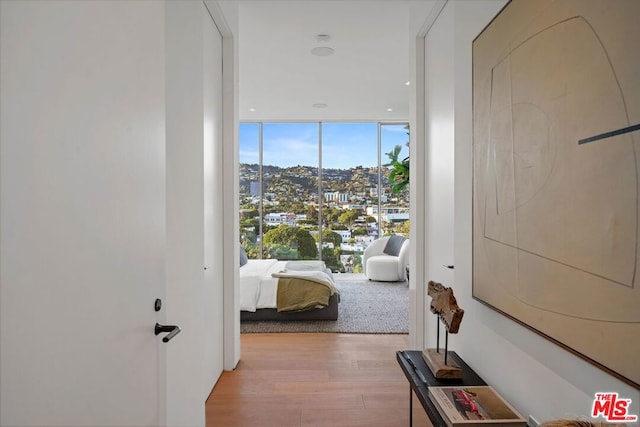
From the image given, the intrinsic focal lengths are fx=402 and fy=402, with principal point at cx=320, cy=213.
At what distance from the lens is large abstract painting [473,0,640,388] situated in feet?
2.81

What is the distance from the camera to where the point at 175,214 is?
1777 mm

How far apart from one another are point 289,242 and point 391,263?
1.95 metres

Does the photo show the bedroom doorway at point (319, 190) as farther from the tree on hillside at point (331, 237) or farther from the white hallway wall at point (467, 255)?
the white hallway wall at point (467, 255)

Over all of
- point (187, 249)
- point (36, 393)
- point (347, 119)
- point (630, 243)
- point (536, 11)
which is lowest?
point (36, 393)

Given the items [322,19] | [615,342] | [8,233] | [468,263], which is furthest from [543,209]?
[322,19]

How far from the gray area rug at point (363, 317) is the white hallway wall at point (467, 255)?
129 cm

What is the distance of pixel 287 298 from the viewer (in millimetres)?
4203

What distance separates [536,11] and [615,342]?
0.94m

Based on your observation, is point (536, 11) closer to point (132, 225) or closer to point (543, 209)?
point (543, 209)

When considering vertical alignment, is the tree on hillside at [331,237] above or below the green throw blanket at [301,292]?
above

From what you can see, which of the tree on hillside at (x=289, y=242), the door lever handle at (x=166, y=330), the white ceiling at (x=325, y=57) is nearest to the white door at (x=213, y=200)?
the white ceiling at (x=325, y=57)

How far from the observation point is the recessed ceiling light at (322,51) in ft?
12.9

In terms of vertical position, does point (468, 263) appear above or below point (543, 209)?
below

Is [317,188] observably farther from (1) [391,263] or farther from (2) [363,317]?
(2) [363,317]
